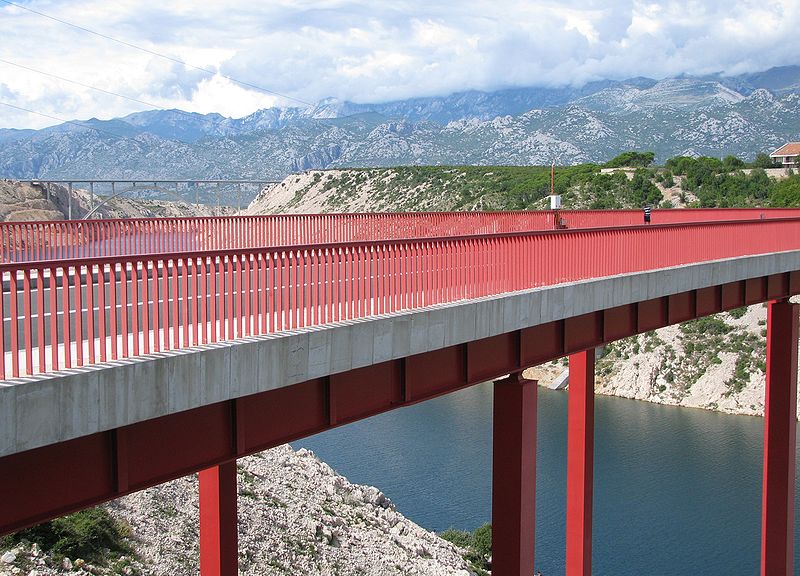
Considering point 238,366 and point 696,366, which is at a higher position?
point 238,366

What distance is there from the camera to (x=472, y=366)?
11.3 metres

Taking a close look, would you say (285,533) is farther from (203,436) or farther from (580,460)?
(203,436)

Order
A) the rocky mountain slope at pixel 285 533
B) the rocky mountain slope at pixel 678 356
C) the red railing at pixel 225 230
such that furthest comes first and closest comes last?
the rocky mountain slope at pixel 678 356, the rocky mountain slope at pixel 285 533, the red railing at pixel 225 230

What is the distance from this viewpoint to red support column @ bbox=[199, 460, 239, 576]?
10.2 metres

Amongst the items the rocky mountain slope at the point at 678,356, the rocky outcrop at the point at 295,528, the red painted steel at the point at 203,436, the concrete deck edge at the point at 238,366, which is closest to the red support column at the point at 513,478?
the red painted steel at the point at 203,436

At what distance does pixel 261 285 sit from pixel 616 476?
29.3 metres

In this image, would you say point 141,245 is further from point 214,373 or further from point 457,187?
point 457,187

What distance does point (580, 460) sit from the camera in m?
14.9

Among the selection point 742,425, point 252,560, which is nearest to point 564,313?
point 252,560

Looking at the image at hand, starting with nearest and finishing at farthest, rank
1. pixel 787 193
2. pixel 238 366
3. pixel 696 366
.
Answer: pixel 238 366 → pixel 696 366 → pixel 787 193

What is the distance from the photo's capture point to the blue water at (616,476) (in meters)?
29.1

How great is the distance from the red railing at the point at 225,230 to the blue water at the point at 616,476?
11.0 meters

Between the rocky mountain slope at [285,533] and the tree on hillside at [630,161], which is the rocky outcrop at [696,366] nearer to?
the rocky mountain slope at [285,533]

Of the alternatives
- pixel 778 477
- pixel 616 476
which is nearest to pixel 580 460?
pixel 778 477
